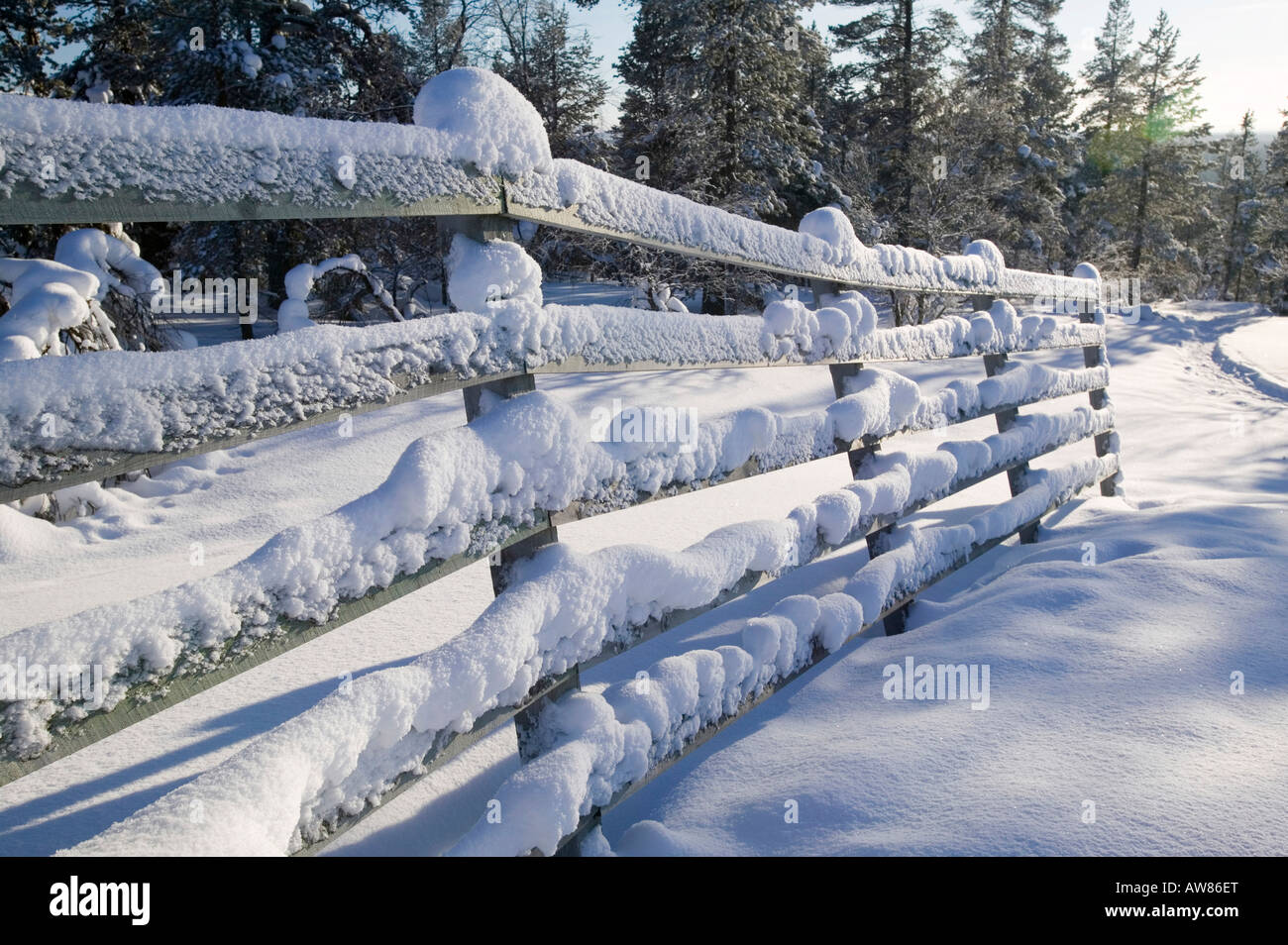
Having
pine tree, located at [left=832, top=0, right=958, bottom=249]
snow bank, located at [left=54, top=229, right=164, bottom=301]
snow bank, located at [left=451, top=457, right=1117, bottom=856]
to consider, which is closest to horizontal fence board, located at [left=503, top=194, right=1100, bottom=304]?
snow bank, located at [left=451, top=457, right=1117, bottom=856]

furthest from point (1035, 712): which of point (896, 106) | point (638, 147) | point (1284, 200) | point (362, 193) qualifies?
point (1284, 200)

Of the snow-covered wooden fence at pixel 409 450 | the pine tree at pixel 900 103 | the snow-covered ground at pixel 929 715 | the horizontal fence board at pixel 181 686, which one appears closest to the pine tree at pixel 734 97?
the pine tree at pixel 900 103

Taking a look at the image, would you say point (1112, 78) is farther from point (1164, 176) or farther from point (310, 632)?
point (310, 632)

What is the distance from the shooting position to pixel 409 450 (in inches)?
59.9

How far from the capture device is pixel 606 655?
6.31 feet

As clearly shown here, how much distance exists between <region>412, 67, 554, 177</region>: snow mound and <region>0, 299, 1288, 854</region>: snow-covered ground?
118cm

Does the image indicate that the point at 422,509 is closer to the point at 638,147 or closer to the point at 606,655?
the point at 606,655

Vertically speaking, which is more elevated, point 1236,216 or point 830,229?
point 1236,216

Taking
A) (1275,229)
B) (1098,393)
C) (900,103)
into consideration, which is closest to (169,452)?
(1098,393)

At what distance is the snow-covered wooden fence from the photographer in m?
1.06

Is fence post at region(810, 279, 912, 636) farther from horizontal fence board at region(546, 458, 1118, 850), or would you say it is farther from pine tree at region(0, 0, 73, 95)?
pine tree at region(0, 0, 73, 95)

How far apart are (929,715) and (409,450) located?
5.67 feet

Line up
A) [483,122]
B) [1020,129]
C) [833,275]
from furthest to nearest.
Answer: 1. [1020,129]
2. [833,275]
3. [483,122]

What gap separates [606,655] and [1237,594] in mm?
2554
